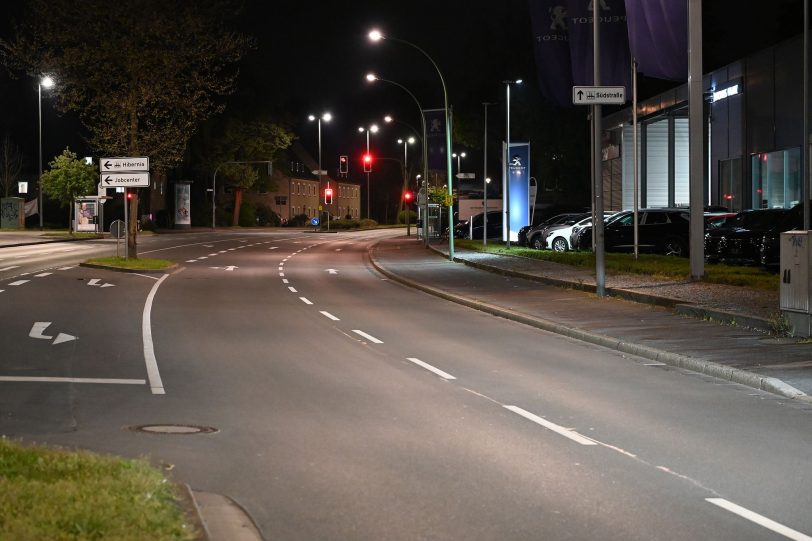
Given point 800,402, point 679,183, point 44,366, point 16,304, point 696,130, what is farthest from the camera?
point 679,183

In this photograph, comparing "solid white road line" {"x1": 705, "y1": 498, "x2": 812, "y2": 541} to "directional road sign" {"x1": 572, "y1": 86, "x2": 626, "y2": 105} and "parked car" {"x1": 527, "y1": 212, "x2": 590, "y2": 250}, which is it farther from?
"parked car" {"x1": 527, "y1": 212, "x2": 590, "y2": 250}

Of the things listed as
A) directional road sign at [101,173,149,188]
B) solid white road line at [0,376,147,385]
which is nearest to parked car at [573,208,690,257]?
directional road sign at [101,173,149,188]

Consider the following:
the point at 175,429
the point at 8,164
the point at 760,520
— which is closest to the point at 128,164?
the point at 175,429

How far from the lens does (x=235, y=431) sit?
29.8 feet

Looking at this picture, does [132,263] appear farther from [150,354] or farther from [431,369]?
[431,369]

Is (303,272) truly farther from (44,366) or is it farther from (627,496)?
(627,496)

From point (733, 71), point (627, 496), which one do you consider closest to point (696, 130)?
point (627, 496)

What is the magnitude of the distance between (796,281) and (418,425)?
26.7 ft

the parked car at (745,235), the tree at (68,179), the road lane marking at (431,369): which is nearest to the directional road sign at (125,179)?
the parked car at (745,235)

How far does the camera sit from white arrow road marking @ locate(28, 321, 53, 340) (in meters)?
16.0

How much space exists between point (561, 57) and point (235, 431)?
31161 mm

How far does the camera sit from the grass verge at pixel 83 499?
5340mm

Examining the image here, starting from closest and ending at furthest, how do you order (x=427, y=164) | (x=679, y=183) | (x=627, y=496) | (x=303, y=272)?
(x=627, y=496) < (x=303, y=272) < (x=427, y=164) < (x=679, y=183)

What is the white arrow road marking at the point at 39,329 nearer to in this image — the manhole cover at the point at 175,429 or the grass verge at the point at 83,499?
the manhole cover at the point at 175,429
